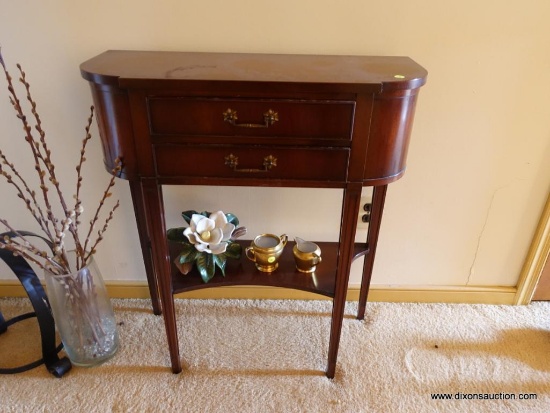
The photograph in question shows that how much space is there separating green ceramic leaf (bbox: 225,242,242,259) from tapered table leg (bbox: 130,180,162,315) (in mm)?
262

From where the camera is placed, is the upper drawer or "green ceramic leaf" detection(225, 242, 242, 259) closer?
the upper drawer

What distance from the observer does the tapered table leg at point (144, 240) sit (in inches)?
44.2

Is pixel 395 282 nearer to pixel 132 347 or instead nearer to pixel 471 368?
pixel 471 368

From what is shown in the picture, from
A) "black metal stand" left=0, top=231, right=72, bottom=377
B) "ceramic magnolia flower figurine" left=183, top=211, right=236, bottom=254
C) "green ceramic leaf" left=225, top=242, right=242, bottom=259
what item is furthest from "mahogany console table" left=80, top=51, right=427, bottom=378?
"black metal stand" left=0, top=231, right=72, bottom=377

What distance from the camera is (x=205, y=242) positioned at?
107 centimetres

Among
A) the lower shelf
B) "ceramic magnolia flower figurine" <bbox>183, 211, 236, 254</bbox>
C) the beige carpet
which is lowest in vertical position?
the beige carpet

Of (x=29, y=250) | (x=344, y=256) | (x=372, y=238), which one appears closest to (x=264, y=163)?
(x=344, y=256)

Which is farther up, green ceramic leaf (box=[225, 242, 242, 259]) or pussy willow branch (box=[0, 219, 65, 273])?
pussy willow branch (box=[0, 219, 65, 273])

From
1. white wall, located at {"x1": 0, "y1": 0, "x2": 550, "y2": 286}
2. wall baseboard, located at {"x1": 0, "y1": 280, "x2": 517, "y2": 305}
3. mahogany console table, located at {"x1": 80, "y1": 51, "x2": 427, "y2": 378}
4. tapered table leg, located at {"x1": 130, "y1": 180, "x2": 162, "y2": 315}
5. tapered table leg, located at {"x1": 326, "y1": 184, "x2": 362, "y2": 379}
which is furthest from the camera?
wall baseboard, located at {"x1": 0, "y1": 280, "x2": 517, "y2": 305}

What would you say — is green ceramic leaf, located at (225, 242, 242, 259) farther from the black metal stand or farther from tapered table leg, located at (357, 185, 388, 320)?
the black metal stand

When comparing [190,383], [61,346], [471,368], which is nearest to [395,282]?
[471,368]

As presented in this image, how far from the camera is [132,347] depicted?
49.3 inches

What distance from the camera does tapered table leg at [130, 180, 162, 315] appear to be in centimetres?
112

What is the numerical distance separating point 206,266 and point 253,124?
1.52 feet
